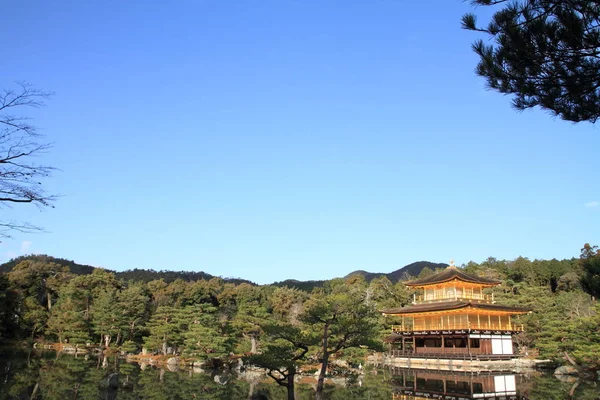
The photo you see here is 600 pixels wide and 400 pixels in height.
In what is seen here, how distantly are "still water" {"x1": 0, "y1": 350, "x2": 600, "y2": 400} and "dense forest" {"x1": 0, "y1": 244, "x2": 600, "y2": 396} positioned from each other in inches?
80.6

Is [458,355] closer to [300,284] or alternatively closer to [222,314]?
[222,314]

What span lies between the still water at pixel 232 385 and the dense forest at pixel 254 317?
205 centimetres

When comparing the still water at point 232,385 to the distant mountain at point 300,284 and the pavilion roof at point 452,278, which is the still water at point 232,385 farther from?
the distant mountain at point 300,284

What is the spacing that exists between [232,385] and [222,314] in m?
19.5

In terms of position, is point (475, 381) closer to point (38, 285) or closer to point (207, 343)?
point (207, 343)

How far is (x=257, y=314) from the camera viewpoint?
31.5 metres

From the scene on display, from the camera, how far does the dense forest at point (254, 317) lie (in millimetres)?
13938

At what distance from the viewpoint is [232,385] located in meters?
20.1

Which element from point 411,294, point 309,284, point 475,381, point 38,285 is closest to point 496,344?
point 475,381

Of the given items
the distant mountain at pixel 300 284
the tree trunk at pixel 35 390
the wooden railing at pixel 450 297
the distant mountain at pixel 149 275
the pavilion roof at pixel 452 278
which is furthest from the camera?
the distant mountain at pixel 300 284

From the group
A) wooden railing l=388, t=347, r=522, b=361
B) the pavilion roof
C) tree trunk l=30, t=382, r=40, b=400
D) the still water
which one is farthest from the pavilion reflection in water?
tree trunk l=30, t=382, r=40, b=400

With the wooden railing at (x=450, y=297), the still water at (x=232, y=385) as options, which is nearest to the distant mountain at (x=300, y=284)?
the wooden railing at (x=450, y=297)

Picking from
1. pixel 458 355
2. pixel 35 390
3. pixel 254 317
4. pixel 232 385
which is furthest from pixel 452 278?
pixel 35 390

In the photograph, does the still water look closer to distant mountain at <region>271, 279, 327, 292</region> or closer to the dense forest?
the dense forest
